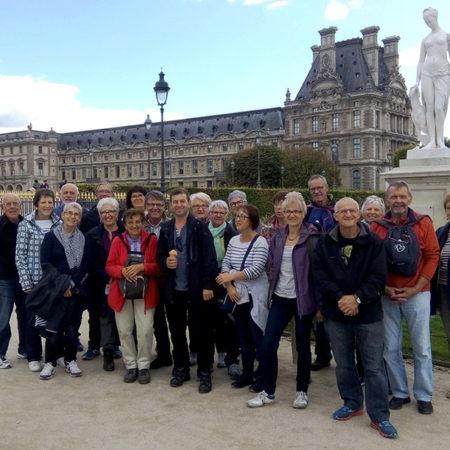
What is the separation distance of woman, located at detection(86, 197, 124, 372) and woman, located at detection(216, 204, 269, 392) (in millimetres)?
1450

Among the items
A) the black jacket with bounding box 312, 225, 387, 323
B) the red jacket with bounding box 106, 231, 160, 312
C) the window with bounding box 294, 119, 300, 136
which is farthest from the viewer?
the window with bounding box 294, 119, 300, 136

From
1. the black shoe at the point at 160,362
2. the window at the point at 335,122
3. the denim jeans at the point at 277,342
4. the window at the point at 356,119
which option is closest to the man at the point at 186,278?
the black shoe at the point at 160,362

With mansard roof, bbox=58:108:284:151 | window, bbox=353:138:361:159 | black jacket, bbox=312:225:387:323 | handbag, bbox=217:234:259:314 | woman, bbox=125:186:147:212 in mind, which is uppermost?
mansard roof, bbox=58:108:284:151

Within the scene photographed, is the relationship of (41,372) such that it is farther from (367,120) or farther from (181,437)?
(367,120)

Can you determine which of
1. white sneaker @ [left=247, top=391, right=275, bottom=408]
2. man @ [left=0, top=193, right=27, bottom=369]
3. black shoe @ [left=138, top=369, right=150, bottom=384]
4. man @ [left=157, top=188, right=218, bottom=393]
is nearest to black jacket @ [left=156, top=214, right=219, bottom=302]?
man @ [left=157, top=188, right=218, bottom=393]

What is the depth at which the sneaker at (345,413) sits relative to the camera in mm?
4297

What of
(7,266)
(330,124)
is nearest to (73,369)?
(7,266)

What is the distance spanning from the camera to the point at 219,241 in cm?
570

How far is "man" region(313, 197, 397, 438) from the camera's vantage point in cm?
409

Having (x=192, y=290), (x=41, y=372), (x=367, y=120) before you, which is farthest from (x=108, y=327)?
(x=367, y=120)

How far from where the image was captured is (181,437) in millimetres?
3986

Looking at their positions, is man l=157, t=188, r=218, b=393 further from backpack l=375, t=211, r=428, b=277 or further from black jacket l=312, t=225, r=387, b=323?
backpack l=375, t=211, r=428, b=277

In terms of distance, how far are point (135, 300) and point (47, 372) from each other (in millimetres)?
1242

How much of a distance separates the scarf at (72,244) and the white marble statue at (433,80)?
6.78 metres
